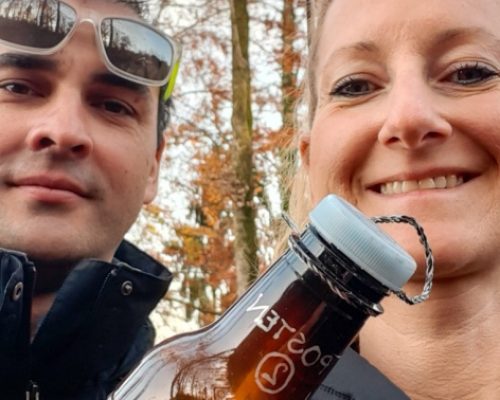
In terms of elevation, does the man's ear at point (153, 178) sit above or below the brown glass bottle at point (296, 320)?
above

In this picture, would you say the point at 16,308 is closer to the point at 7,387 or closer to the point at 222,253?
the point at 7,387

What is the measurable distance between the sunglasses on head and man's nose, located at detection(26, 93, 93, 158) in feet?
0.59

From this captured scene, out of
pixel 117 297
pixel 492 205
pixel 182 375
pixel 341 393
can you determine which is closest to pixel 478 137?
pixel 492 205

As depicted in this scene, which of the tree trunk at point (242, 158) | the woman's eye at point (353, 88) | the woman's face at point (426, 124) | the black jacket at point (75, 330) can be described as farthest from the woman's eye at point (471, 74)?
the tree trunk at point (242, 158)

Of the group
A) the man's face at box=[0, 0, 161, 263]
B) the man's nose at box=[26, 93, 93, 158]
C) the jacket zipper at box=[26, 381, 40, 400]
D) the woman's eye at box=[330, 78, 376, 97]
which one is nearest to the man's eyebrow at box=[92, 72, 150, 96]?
the man's face at box=[0, 0, 161, 263]

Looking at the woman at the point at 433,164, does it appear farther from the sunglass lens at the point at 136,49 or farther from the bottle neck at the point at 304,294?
the sunglass lens at the point at 136,49

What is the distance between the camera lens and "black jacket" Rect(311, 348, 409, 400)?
54.4 inches

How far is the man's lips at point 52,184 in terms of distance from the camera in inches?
76.4

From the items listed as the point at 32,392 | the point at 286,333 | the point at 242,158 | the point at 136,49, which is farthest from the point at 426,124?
the point at 242,158

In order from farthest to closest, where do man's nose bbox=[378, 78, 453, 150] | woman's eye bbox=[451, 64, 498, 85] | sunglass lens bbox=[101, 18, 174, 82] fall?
sunglass lens bbox=[101, 18, 174, 82] → woman's eye bbox=[451, 64, 498, 85] → man's nose bbox=[378, 78, 453, 150]

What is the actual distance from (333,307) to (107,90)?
1297 mm

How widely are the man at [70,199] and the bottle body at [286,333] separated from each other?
0.71 metres

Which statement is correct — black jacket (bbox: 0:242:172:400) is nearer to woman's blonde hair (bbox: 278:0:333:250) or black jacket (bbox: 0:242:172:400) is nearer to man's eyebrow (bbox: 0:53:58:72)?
woman's blonde hair (bbox: 278:0:333:250)

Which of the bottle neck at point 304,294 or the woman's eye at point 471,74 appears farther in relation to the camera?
the woman's eye at point 471,74
